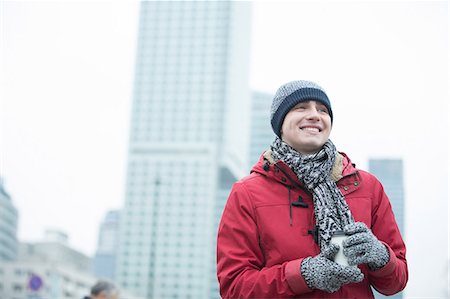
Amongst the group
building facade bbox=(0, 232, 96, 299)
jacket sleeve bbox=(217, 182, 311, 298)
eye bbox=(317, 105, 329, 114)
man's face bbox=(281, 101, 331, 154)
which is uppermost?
eye bbox=(317, 105, 329, 114)

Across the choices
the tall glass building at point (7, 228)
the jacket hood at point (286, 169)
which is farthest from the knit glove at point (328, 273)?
the tall glass building at point (7, 228)

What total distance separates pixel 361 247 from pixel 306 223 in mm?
282

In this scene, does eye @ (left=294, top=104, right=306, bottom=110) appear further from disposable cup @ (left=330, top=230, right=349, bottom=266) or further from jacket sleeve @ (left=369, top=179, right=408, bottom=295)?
disposable cup @ (left=330, top=230, right=349, bottom=266)

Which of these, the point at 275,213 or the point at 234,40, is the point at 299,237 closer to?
the point at 275,213

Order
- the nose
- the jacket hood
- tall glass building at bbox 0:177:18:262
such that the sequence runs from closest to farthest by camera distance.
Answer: the jacket hood
the nose
tall glass building at bbox 0:177:18:262

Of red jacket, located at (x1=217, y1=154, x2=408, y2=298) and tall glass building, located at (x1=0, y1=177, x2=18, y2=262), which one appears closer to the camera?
red jacket, located at (x1=217, y1=154, x2=408, y2=298)

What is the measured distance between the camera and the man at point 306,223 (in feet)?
7.49

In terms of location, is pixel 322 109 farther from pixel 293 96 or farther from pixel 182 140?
pixel 182 140

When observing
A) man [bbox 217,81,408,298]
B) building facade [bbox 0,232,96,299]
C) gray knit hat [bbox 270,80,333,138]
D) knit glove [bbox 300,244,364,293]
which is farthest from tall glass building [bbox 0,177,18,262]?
knit glove [bbox 300,244,364,293]

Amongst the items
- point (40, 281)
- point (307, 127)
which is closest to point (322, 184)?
point (307, 127)

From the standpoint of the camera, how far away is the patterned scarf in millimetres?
2352

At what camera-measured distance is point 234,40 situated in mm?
151125

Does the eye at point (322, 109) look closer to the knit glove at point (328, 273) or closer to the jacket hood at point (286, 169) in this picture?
the jacket hood at point (286, 169)

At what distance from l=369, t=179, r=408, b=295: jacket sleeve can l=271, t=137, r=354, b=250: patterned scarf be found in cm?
20
